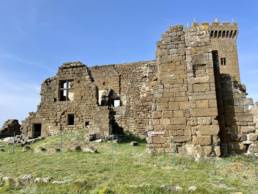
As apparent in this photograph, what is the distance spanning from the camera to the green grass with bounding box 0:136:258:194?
555 centimetres

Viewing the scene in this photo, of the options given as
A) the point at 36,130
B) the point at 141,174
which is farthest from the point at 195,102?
the point at 36,130

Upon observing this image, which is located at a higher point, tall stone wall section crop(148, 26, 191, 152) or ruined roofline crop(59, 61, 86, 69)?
ruined roofline crop(59, 61, 86, 69)

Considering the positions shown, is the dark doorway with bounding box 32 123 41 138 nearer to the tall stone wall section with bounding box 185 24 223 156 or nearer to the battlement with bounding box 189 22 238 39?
the tall stone wall section with bounding box 185 24 223 156

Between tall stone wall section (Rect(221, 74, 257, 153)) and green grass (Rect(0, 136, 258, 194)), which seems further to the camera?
tall stone wall section (Rect(221, 74, 257, 153))

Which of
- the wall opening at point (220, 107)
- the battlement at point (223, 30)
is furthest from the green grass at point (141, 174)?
the battlement at point (223, 30)

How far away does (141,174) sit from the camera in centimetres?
655

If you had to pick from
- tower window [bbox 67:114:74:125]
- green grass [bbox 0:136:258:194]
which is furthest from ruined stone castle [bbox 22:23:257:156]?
tower window [bbox 67:114:74:125]

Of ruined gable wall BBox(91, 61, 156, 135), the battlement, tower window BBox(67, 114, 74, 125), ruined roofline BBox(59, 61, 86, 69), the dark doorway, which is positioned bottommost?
the dark doorway

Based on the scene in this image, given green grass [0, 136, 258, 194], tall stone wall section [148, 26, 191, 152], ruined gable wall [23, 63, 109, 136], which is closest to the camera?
green grass [0, 136, 258, 194]

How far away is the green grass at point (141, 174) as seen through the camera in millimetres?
5555

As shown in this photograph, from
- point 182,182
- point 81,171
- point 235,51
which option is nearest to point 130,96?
point 81,171

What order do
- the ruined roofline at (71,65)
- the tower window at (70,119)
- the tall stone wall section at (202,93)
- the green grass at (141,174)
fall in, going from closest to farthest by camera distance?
1. the green grass at (141,174)
2. the tall stone wall section at (202,93)
3. the tower window at (70,119)
4. the ruined roofline at (71,65)

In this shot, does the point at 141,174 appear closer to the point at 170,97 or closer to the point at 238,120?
the point at 170,97

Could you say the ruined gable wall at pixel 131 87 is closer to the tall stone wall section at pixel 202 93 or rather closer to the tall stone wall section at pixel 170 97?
the tall stone wall section at pixel 170 97
